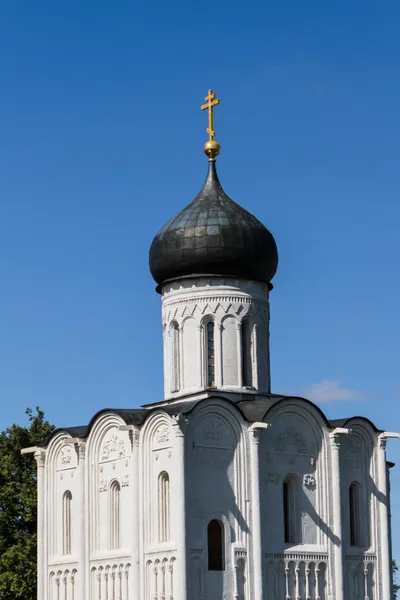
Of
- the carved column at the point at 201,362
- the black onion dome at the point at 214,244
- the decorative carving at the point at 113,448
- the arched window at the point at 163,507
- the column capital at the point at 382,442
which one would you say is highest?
the black onion dome at the point at 214,244

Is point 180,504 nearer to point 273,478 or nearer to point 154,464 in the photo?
point 154,464

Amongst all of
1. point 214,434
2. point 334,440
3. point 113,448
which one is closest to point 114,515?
point 113,448

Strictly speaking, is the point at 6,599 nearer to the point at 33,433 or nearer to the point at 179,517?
the point at 33,433

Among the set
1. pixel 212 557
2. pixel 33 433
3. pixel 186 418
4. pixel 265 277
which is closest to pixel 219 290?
pixel 265 277

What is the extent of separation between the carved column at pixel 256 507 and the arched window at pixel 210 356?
5.97 ft

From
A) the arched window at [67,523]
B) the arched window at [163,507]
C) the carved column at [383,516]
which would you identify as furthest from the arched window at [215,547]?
the carved column at [383,516]

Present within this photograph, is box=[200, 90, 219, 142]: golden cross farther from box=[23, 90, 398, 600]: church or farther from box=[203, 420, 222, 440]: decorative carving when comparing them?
box=[203, 420, 222, 440]: decorative carving

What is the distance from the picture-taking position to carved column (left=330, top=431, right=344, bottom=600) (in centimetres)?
3033

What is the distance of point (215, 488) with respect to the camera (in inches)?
1152

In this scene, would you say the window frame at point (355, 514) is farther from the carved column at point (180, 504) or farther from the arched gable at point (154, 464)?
the carved column at point (180, 504)

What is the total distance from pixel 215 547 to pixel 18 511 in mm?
9544

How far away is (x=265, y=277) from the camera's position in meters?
32.0

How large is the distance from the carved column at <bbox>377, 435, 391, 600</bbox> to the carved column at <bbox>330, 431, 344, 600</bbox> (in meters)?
1.38

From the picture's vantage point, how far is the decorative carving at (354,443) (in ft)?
103
